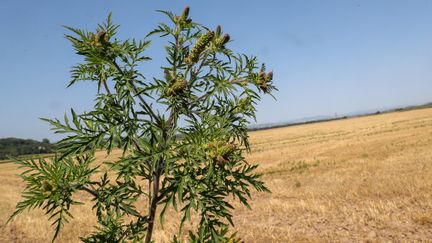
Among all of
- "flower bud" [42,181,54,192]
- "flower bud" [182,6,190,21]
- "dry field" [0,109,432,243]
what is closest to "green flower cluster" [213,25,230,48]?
"flower bud" [182,6,190,21]

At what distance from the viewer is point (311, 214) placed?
969cm

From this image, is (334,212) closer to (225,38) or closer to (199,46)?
(225,38)

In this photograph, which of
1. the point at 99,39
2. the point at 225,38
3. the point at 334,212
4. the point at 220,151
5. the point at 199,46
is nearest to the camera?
the point at 220,151

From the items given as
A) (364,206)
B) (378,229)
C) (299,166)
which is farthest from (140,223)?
(299,166)

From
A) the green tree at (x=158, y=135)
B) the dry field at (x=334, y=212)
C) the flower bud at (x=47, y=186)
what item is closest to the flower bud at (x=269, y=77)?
the green tree at (x=158, y=135)

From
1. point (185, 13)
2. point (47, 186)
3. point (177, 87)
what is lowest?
point (47, 186)

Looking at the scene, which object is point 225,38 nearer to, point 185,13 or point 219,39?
point 219,39

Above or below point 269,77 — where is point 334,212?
below

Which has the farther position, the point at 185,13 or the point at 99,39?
the point at 185,13

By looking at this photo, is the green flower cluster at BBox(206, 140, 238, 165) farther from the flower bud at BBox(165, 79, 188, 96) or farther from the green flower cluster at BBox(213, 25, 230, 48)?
the green flower cluster at BBox(213, 25, 230, 48)

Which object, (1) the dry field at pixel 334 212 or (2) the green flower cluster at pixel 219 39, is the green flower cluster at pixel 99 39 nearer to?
(2) the green flower cluster at pixel 219 39

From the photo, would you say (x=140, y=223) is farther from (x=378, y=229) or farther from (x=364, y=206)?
(x=364, y=206)

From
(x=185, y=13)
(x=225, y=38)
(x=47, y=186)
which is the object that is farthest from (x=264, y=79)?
(x=47, y=186)

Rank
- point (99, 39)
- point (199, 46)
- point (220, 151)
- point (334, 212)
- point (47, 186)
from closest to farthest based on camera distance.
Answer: point (220, 151), point (47, 186), point (99, 39), point (199, 46), point (334, 212)
